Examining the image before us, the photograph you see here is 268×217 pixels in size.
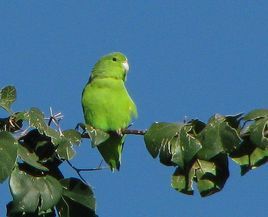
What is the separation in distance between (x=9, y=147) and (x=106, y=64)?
299 cm

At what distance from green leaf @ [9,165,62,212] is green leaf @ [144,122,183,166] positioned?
0.42m

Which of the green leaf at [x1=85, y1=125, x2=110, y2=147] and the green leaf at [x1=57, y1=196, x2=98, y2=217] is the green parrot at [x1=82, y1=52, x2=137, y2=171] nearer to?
the green leaf at [x1=85, y1=125, x2=110, y2=147]

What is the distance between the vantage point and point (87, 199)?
291 centimetres

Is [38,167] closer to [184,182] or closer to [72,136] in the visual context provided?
[72,136]

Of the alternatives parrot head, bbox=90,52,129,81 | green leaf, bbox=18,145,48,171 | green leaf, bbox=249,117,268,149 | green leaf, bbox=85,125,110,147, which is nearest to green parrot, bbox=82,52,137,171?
parrot head, bbox=90,52,129,81

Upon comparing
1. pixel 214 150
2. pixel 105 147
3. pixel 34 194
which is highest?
pixel 214 150

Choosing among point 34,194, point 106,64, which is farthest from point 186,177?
point 106,64

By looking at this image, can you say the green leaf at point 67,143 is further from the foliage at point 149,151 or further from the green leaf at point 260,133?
the green leaf at point 260,133

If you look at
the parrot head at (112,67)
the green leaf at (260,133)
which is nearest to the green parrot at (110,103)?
the parrot head at (112,67)

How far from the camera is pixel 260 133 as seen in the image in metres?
2.71

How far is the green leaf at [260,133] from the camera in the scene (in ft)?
8.88

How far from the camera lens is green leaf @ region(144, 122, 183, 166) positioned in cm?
285

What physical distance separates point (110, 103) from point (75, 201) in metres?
2.07

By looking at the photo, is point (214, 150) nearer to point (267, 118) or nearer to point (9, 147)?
point (267, 118)
